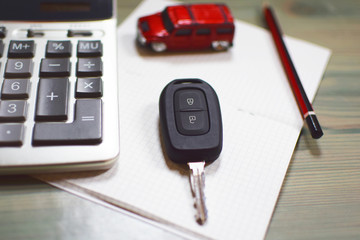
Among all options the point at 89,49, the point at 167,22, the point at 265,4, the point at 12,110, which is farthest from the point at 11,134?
the point at 265,4

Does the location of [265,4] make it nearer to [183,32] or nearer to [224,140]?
[183,32]

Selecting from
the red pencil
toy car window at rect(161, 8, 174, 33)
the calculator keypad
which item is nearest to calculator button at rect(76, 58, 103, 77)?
the calculator keypad

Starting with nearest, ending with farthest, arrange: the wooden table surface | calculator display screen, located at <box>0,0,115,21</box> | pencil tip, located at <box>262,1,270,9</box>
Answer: the wooden table surface → calculator display screen, located at <box>0,0,115,21</box> → pencil tip, located at <box>262,1,270,9</box>

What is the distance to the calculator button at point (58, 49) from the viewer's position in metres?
0.37

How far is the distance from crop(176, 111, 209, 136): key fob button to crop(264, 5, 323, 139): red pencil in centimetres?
12

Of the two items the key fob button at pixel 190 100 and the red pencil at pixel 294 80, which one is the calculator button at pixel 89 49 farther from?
the red pencil at pixel 294 80

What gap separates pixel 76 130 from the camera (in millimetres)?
312

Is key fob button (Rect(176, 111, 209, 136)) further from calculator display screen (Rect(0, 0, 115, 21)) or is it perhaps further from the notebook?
calculator display screen (Rect(0, 0, 115, 21))

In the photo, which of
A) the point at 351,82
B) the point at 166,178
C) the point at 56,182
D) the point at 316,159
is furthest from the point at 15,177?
the point at 351,82

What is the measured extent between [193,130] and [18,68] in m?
0.19

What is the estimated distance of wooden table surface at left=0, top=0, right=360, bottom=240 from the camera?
0.30m

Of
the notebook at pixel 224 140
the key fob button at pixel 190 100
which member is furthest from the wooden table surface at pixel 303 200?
the key fob button at pixel 190 100

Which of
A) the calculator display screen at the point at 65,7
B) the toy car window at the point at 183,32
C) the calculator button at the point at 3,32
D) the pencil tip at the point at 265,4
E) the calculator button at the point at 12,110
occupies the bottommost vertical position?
the calculator button at the point at 12,110

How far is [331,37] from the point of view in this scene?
505 millimetres
